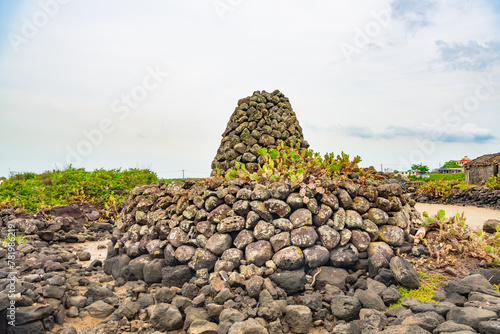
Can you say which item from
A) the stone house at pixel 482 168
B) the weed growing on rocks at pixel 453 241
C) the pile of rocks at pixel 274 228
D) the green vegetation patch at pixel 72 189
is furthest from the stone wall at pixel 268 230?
the stone house at pixel 482 168

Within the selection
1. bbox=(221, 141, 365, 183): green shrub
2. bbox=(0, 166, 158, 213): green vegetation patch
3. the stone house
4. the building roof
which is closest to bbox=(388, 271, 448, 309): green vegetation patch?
bbox=(221, 141, 365, 183): green shrub

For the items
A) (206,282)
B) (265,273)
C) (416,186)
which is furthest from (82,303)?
(416,186)

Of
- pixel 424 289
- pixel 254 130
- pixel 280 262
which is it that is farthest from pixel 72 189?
pixel 424 289

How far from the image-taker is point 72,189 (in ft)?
45.7

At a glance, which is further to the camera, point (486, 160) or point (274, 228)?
point (486, 160)

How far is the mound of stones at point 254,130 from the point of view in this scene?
8.20m

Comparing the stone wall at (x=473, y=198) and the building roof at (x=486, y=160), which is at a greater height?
the building roof at (x=486, y=160)

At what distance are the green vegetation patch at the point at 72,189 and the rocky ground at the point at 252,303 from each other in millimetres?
7411

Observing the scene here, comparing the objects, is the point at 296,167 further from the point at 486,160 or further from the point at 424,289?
the point at 486,160

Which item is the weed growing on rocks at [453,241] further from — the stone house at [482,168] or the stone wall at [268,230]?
the stone house at [482,168]

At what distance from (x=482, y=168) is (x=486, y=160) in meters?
0.61

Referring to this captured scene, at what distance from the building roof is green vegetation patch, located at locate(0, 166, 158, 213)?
21051mm

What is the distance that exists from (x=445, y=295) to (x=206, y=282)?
11.4ft

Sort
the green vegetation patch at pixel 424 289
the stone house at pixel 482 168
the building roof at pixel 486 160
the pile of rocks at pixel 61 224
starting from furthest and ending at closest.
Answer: the building roof at pixel 486 160, the stone house at pixel 482 168, the pile of rocks at pixel 61 224, the green vegetation patch at pixel 424 289
